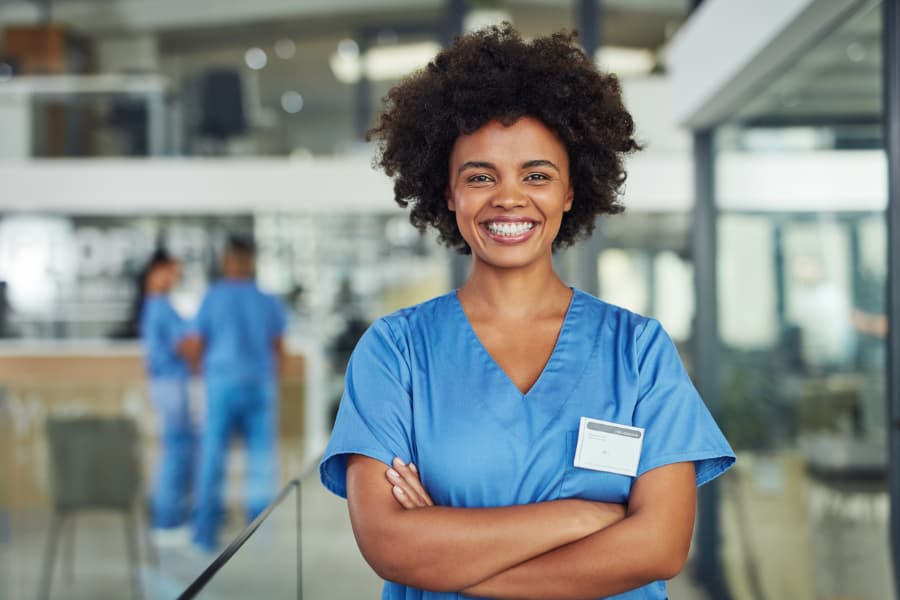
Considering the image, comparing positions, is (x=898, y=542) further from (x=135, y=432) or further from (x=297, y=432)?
(x=297, y=432)

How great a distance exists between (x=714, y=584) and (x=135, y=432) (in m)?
2.92

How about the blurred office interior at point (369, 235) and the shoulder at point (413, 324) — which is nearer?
the shoulder at point (413, 324)

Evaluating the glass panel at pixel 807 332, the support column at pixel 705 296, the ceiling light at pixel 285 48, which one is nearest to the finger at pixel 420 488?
the glass panel at pixel 807 332

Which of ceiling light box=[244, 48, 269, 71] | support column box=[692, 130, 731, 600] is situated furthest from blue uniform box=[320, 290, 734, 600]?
ceiling light box=[244, 48, 269, 71]

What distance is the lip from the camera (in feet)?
4.84

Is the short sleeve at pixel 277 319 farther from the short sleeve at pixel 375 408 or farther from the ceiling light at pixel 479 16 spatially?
the short sleeve at pixel 375 408

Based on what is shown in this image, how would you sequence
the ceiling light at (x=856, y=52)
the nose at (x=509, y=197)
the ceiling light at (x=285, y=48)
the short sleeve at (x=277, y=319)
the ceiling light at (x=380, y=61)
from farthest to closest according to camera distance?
the ceiling light at (x=285, y=48)
the ceiling light at (x=380, y=61)
the short sleeve at (x=277, y=319)
the ceiling light at (x=856, y=52)
the nose at (x=509, y=197)

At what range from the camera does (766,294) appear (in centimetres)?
398

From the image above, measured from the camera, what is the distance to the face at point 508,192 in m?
1.47

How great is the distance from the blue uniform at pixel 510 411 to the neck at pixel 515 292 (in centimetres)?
5

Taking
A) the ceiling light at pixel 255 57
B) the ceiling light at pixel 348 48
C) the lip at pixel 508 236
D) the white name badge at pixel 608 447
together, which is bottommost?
the white name badge at pixel 608 447

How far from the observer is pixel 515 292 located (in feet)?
5.10

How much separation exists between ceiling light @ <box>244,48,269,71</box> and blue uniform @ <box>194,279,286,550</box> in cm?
651

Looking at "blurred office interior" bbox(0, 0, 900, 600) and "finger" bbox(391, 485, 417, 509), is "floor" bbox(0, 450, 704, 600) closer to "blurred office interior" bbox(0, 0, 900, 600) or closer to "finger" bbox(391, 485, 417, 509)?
Answer: "blurred office interior" bbox(0, 0, 900, 600)
